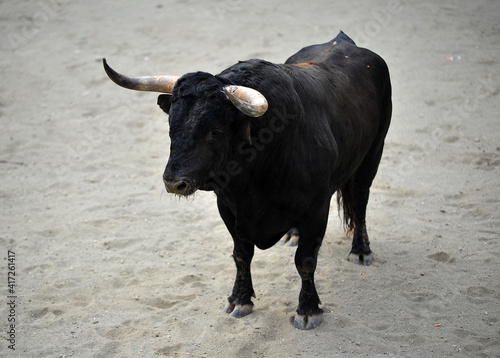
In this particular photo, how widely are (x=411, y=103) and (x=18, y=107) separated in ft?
19.8

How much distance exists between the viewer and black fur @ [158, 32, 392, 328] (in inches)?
144

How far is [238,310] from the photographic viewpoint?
470 centimetres

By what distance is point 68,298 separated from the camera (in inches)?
195

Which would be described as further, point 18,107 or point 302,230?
point 18,107

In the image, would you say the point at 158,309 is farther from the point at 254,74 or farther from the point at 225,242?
the point at 254,74

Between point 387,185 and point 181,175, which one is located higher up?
point 181,175

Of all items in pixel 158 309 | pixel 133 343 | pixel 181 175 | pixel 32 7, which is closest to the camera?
pixel 181 175

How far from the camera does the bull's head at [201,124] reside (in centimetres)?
354

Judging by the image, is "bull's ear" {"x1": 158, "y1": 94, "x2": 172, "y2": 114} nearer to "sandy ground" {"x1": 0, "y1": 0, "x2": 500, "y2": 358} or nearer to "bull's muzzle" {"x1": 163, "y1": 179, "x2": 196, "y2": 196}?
"bull's muzzle" {"x1": 163, "y1": 179, "x2": 196, "y2": 196}

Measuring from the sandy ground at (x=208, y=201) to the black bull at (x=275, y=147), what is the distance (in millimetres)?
562

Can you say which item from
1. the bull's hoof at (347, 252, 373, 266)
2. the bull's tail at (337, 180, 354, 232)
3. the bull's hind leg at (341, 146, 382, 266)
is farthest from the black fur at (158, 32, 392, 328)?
the bull's hoof at (347, 252, 373, 266)

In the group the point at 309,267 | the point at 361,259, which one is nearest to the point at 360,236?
the point at 361,259

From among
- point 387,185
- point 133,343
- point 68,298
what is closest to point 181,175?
point 133,343

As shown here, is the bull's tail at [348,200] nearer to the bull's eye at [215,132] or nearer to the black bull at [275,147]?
the black bull at [275,147]
